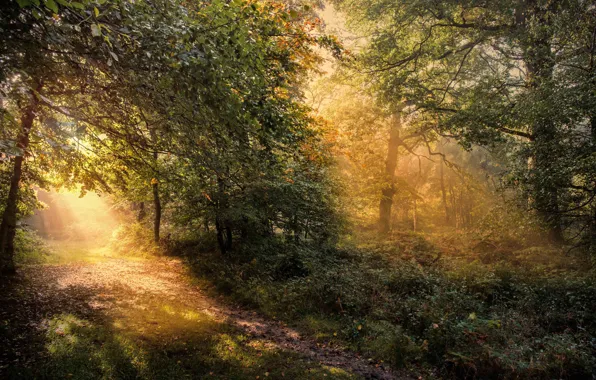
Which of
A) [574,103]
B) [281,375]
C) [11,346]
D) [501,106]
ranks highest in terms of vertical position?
[501,106]

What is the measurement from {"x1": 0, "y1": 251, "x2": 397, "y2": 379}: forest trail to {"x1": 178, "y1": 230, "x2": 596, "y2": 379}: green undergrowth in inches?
37.6

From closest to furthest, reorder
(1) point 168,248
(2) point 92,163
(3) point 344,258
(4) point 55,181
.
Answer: (2) point 92,163 → (4) point 55,181 → (3) point 344,258 → (1) point 168,248

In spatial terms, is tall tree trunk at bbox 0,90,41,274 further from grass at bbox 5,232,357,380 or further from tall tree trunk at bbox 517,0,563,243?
tall tree trunk at bbox 517,0,563,243

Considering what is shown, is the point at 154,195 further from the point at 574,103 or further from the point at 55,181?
the point at 574,103

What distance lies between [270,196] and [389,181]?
1251 cm

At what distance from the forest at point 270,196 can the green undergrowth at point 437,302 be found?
6 centimetres

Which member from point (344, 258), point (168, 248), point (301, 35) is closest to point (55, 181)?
point (168, 248)

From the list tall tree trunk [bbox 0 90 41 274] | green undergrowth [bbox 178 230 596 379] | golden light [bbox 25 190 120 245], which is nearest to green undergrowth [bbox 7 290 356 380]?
green undergrowth [bbox 178 230 596 379]

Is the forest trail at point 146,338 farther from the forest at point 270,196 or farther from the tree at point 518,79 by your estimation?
the tree at point 518,79

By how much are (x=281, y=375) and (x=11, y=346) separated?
488cm

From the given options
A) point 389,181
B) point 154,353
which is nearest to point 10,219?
point 154,353

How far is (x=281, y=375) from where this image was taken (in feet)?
20.7

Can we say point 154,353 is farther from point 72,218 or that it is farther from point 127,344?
point 72,218

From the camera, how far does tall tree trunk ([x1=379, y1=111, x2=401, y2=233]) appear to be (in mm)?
22953
